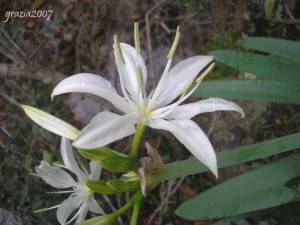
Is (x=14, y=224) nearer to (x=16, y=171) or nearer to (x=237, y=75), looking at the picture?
(x=16, y=171)

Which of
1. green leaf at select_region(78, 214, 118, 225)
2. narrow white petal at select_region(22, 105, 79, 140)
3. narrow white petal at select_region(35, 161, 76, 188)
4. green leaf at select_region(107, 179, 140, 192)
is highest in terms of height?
narrow white petal at select_region(22, 105, 79, 140)

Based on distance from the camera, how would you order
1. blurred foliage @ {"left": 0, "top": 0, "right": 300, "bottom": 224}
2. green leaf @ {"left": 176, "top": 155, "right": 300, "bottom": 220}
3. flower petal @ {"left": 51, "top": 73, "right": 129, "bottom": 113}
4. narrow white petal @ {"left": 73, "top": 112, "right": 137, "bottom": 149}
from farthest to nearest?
blurred foliage @ {"left": 0, "top": 0, "right": 300, "bottom": 224} < green leaf @ {"left": 176, "top": 155, "right": 300, "bottom": 220} < flower petal @ {"left": 51, "top": 73, "right": 129, "bottom": 113} < narrow white petal @ {"left": 73, "top": 112, "right": 137, "bottom": 149}

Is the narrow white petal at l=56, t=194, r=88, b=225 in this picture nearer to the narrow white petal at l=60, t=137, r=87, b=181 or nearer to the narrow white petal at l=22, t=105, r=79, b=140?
the narrow white petal at l=60, t=137, r=87, b=181

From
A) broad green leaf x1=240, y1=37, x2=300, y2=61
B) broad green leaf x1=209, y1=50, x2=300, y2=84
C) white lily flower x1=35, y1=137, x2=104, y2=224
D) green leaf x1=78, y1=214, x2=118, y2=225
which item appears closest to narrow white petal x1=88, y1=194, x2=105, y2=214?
white lily flower x1=35, y1=137, x2=104, y2=224

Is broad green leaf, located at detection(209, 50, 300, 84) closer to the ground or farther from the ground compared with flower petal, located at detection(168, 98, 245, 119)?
farther from the ground

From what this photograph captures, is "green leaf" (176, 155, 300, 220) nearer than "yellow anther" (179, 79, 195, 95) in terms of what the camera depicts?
No

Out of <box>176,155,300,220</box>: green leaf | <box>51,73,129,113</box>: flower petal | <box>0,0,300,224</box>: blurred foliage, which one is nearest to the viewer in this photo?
<box>51,73,129,113</box>: flower petal
